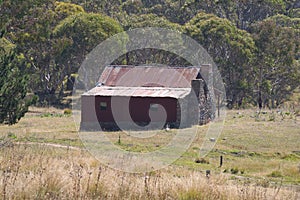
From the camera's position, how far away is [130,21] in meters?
64.1

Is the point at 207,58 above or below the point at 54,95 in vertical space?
above

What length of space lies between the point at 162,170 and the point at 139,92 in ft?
81.2

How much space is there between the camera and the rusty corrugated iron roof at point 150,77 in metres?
40.8

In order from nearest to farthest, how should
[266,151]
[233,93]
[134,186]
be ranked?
[134,186]
[266,151]
[233,93]

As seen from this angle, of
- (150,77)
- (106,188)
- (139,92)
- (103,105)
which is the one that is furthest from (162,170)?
(150,77)

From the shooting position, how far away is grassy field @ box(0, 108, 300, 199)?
845cm

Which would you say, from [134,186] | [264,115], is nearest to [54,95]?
[264,115]

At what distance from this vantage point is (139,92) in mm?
38344

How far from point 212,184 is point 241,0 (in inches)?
2284

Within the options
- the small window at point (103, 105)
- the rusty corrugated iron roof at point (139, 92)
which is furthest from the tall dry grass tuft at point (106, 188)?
the small window at point (103, 105)

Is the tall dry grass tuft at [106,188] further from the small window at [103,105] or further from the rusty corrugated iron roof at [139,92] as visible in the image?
the small window at [103,105]

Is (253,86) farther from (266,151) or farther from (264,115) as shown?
(266,151)

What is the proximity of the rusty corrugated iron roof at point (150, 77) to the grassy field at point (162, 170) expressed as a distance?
414 cm

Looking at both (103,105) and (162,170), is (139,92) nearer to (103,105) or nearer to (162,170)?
(103,105)
